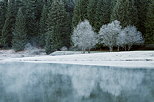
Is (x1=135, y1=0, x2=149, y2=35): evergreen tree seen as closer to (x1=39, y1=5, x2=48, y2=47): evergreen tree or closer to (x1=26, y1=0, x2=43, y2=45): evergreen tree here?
(x1=39, y1=5, x2=48, y2=47): evergreen tree

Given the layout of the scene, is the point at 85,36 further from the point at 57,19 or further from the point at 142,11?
the point at 142,11

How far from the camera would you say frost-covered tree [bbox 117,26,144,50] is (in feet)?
147

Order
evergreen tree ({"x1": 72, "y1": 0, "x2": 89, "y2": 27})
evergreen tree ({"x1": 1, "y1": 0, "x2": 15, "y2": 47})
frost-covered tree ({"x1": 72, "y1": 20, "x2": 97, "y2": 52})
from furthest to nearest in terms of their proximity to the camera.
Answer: evergreen tree ({"x1": 1, "y1": 0, "x2": 15, "y2": 47})
evergreen tree ({"x1": 72, "y1": 0, "x2": 89, "y2": 27})
frost-covered tree ({"x1": 72, "y1": 20, "x2": 97, "y2": 52})

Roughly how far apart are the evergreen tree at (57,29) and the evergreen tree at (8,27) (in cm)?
1042

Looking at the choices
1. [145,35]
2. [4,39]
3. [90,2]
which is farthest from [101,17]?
[4,39]

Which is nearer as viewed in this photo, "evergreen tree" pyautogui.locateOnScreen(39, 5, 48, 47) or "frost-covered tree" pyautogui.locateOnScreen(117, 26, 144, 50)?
"frost-covered tree" pyautogui.locateOnScreen(117, 26, 144, 50)

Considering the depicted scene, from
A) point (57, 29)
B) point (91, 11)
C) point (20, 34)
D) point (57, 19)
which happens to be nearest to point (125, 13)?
point (91, 11)

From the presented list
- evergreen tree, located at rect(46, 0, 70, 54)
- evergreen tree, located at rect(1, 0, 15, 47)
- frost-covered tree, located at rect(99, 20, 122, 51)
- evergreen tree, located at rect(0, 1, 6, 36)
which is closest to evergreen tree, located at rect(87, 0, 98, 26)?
evergreen tree, located at rect(46, 0, 70, 54)

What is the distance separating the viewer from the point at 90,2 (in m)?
53.0

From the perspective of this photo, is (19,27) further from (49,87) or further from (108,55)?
(49,87)

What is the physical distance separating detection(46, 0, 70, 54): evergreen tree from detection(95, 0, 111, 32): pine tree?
19.6ft

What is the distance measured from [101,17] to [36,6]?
2058 centimetres

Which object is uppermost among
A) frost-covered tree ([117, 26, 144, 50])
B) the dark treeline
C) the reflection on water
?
the dark treeline

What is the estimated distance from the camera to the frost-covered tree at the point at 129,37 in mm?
44875
